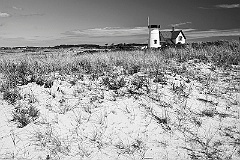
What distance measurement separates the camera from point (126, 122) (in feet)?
16.3

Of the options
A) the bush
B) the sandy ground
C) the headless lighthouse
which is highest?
the headless lighthouse

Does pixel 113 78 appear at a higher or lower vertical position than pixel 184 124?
higher

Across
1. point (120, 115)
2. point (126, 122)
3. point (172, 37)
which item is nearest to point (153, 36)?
point (172, 37)

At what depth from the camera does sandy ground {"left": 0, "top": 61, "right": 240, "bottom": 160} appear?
164 inches

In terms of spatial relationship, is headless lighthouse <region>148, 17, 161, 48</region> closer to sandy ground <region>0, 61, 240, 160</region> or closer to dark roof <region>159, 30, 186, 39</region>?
dark roof <region>159, 30, 186, 39</region>

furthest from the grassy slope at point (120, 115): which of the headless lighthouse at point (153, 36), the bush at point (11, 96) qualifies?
the headless lighthouse at point (153, 36)

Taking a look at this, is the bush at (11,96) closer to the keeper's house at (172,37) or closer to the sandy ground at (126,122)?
the sandy ground at (126,122)

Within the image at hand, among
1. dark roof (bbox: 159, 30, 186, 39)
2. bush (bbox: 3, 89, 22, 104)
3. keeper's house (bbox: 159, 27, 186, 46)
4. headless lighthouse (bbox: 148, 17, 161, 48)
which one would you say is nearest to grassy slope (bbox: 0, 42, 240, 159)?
bush (bbox: 3, 89, 22, 104)

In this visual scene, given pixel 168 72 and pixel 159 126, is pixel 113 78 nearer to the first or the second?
pixel 168 72

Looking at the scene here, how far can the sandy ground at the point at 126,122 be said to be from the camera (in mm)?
4160

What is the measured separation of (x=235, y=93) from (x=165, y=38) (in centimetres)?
4914

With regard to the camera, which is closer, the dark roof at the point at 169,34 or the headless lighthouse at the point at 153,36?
the headless lighthouse at the point at 153,36

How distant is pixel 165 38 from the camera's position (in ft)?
176

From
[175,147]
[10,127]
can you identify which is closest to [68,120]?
[10,127]
